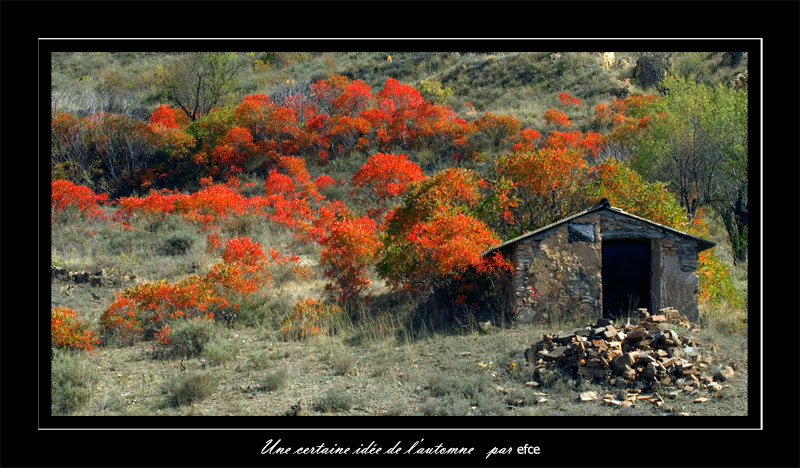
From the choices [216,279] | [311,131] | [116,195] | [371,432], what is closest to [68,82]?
[116,195]

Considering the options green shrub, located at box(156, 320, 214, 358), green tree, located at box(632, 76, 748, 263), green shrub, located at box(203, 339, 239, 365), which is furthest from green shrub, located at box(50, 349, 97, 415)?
green tree, located at box(632, 76, 748, 263)

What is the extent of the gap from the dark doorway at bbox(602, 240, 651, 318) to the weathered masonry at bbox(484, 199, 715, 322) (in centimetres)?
42

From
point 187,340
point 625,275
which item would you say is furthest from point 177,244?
point 625,275

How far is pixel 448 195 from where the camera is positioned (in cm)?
1703

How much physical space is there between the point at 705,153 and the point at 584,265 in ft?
34.8

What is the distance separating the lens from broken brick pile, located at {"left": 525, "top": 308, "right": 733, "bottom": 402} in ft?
35.4

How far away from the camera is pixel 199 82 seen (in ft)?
134

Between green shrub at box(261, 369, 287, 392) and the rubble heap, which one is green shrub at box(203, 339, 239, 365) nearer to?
green shrub at box(261, 369, 287, 392)

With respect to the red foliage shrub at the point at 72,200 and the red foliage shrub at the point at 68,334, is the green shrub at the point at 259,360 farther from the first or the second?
the red foliage shrub at the point at 72,200

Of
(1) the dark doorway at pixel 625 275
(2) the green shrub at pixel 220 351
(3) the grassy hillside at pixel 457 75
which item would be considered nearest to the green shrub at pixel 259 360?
(2) the green shrub at pixel 220 351

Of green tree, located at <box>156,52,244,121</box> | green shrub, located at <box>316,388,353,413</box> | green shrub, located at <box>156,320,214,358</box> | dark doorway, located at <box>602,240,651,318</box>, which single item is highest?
green tree, located at <box>156,52,244,121</box>

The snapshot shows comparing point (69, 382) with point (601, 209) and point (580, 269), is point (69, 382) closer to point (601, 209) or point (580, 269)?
point (580, 269)

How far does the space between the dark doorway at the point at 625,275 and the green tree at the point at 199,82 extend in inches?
1261

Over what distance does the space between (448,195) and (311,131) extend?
19.7m
